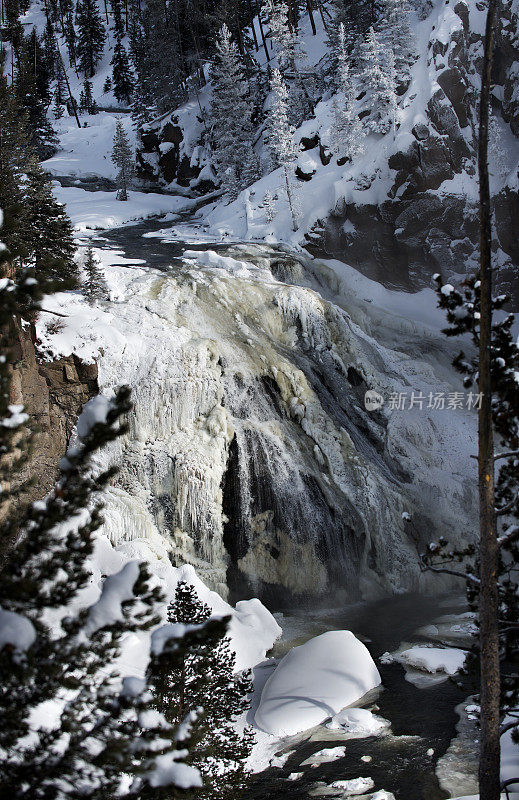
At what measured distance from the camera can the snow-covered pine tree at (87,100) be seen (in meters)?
66.2

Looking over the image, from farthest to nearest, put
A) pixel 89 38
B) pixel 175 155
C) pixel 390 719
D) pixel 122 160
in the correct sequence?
pixel 89 38 → pixel 175 155 → pixel 122 160 → pixel 390 719

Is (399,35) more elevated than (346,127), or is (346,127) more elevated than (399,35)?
(399,35)

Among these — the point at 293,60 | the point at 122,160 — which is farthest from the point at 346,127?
the point at 122,160

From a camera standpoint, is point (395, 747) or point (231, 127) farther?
point (231, 127)

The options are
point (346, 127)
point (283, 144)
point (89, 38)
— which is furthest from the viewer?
point (89, 38)

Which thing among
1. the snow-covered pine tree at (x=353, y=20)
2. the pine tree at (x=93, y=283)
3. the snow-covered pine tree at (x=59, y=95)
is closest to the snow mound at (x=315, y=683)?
the pine tree at (x=93, y=283)

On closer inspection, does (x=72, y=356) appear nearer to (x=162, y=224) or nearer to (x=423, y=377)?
(x=423, y=377)

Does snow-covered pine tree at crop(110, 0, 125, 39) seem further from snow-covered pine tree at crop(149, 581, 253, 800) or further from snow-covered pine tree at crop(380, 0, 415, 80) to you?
snow-covered pine tree at crop(149, 581, 253, 800)

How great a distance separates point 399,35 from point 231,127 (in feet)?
40.5

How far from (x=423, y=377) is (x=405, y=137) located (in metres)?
13.9

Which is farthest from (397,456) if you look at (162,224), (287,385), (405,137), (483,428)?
(162,224)

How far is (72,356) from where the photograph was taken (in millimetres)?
16469

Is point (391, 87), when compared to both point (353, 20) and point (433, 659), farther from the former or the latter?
point (433, 659)

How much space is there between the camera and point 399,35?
34875 millimetres
